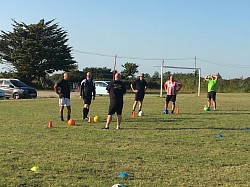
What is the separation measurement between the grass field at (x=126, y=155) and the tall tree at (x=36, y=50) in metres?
43.0

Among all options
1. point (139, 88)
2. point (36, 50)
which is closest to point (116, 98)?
point (139, 88)

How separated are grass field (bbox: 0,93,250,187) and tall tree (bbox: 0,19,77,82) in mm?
42955

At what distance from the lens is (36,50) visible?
53.3m

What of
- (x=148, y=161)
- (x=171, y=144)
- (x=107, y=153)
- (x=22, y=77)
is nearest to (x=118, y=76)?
(x=171, y=144)

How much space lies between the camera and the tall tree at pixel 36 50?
53.3 meters

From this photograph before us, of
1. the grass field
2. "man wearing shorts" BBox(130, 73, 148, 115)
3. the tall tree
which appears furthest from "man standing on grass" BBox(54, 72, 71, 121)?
the tall tree

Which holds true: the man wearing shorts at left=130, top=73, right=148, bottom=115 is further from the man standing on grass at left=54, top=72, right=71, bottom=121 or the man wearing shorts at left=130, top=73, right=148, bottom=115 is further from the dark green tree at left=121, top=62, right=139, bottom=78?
the dark green tree at left=121, top=62, right=139, bottom=78

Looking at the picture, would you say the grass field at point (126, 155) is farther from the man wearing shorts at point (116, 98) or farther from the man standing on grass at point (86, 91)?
the man standing on grass at point (86, 91)

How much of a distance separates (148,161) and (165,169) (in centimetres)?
64

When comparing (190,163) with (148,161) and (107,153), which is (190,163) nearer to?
(148,161)

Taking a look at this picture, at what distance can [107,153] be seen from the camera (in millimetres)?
7500

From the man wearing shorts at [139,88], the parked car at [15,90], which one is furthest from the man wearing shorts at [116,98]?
the parked car at [15,90]

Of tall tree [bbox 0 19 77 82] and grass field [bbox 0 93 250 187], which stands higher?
tall tree [bbox 0 19 77 82]

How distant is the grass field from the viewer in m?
5.62
